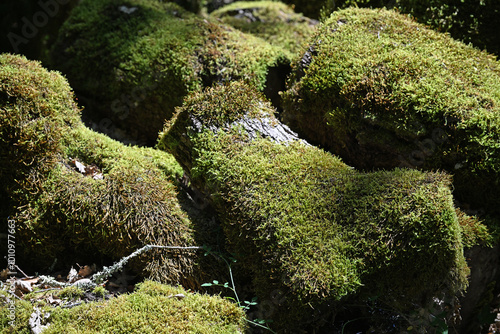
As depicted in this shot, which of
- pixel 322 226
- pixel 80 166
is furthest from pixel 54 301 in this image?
pixel 322 226

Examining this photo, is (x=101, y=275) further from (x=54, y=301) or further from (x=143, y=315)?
(x=143, y=315)

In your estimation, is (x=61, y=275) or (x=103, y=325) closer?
(x=103, y=325)

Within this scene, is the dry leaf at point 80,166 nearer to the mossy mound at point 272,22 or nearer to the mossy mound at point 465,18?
the mossy mound at point 272,22

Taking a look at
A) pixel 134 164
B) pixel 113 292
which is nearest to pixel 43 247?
pixel 113 292

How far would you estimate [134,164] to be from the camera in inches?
156

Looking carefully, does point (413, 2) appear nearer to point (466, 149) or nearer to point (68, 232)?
point (466, 149)

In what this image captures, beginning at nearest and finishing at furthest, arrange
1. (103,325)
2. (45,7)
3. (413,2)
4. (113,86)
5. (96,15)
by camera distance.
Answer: (103,325), (413,2), (113,86), (96,15), (45,7)

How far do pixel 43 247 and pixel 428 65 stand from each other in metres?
3.80

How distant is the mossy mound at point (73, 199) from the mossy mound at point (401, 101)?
5.27 feet

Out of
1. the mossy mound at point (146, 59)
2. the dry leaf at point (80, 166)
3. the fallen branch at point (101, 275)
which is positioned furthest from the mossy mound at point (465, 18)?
the dry leaf at point (80, 166)

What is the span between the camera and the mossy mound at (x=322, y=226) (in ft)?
10.2

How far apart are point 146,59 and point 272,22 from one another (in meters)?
2.18

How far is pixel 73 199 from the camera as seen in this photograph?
3.61 metres

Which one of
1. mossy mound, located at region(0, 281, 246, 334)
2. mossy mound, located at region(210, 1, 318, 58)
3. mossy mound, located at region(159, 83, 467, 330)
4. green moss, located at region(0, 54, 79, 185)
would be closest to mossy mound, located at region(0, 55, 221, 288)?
green moss, located at region(0, 54, 79, 185)
